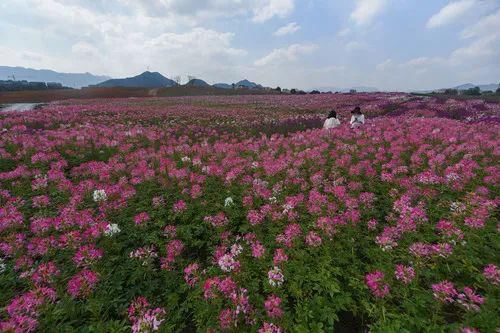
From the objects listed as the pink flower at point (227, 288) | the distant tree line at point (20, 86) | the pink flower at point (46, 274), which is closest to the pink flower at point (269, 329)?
the pink flower at point (227, 288)

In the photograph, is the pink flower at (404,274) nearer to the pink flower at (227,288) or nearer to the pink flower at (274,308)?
the pink flower at (274,308)

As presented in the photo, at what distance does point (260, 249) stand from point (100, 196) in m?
3.45

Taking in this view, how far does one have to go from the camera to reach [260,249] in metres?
3.55

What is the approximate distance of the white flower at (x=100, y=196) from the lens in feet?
16.7

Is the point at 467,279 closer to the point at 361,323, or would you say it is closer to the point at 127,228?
the point at 361,323

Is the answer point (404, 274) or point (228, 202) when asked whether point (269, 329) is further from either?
point (228, 202)

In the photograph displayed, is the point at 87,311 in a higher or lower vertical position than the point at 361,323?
higher

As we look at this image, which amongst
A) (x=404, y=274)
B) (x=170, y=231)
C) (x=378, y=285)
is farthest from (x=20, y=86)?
(x=404, y=274)

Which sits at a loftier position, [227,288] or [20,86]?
[20,86]

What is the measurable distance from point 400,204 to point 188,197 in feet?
12.9

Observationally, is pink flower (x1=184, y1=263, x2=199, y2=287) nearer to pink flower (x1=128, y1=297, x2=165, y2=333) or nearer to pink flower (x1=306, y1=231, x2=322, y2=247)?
pink flower (x1=128, y1=297, x2=165, y2=333)

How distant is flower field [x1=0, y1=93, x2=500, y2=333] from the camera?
295 cm

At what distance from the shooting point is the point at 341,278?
3801 mm

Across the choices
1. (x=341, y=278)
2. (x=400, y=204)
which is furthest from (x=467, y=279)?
(x=341, y=278)
